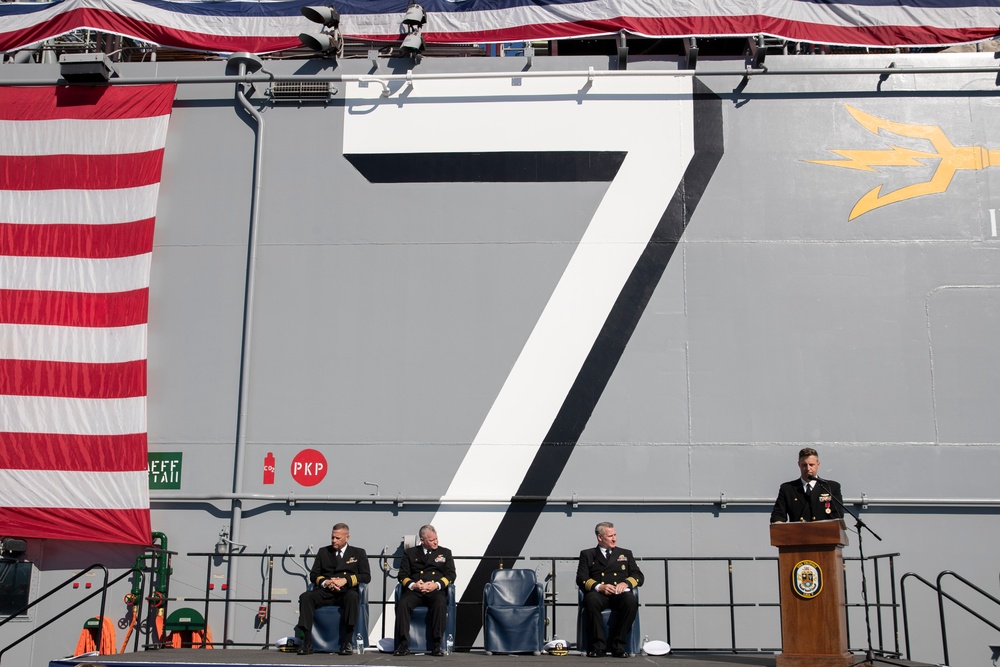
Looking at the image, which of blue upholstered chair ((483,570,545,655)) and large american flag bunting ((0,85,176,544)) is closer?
blue upholstered chair ((483,570,545,655))

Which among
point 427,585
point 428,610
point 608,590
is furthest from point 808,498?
point 428,610

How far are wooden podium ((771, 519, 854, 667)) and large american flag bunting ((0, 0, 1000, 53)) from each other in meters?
5.15

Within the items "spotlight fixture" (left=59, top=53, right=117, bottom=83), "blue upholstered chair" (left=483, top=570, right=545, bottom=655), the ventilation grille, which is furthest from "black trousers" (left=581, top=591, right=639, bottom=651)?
"spotlight fixture" (left=59, top=53, right=117, bottom=83)

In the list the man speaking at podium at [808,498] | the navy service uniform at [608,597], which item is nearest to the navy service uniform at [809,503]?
the man speaking at podium at [808,498]

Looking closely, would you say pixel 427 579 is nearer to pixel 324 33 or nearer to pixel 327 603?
pixel 327 603

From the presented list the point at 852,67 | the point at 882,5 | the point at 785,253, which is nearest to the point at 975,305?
the point at 785,253

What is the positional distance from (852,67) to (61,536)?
8295 millimetres

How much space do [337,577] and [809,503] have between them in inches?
139

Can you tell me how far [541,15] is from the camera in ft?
29.9

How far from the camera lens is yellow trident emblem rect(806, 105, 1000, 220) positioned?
8445 millimetres

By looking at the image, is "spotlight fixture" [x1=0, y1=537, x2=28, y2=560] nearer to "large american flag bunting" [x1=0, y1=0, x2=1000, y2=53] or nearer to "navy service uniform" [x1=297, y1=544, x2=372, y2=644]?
"navy service uniform" [x1=297, y1=544, x2=372, y2=644]

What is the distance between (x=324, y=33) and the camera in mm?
8969

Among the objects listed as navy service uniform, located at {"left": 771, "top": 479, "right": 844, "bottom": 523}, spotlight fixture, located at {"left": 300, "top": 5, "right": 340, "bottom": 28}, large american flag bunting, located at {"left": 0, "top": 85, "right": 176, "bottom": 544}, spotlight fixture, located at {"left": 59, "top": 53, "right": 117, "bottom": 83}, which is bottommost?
navy service uniform, located at {"left": 771, "top": 479, "right": 844, "bottom": 523}

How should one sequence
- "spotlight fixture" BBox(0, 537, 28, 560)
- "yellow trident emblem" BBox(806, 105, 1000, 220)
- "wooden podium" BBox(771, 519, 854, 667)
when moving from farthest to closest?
"yellow trident emblem" BBox(806, 105, 1000, 220)
"spotlight fixture" BBox(0, 537, 28, 560)
"wooden podium" BBox(771, 519, 854, 667)
